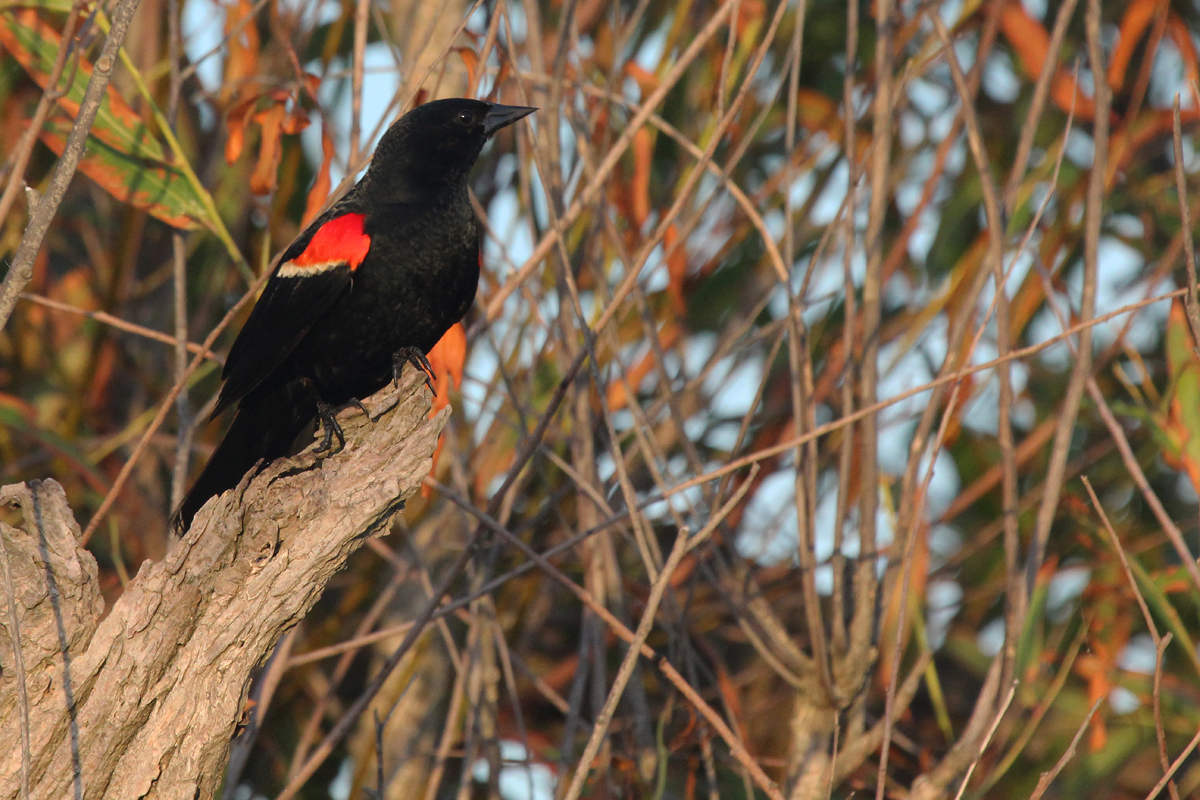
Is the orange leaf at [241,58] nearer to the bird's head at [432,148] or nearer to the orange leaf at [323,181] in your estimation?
the bird's head at [432,148]

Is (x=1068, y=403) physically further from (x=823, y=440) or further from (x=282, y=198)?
(x=282, y=198)

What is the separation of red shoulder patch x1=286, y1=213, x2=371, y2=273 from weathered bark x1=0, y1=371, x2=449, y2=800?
0.87 meters

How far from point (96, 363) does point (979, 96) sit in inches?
125

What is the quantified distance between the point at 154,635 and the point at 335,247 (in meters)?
1.09

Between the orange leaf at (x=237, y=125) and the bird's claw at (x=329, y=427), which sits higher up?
the orange leaf at (x=237, y=125)

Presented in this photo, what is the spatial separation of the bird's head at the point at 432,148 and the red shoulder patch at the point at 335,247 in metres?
0.21

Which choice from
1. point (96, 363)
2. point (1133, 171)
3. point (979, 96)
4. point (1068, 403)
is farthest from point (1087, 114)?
point (96, 363)

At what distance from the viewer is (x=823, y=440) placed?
131 inches

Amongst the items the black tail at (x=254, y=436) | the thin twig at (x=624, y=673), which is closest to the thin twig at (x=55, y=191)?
the thin twig at (x=624, y=673)

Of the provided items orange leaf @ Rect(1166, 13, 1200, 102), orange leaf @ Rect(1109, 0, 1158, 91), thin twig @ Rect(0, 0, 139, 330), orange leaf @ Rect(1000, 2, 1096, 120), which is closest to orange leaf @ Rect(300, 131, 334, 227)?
thin twig @ Rect(0, 0, 139, 330)

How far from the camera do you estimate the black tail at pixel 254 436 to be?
104 inches

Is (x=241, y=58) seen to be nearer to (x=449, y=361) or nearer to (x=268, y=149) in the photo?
(x=268, y=149)

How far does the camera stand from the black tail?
104 inches

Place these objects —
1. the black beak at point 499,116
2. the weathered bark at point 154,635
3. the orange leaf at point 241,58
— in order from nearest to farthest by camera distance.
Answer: the weathered bark at point 154,635, the black beak at point 499,116, the orange leaf at point 241,58
